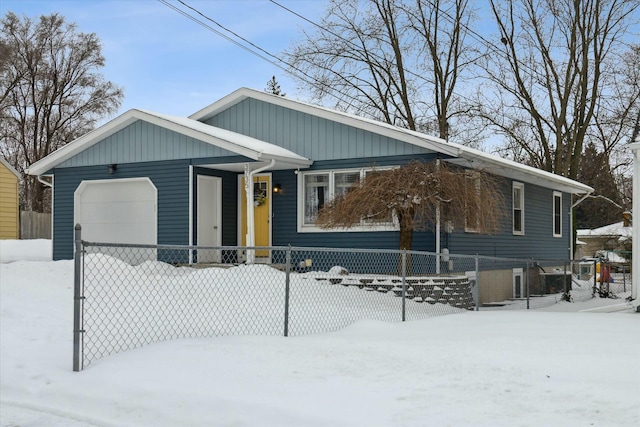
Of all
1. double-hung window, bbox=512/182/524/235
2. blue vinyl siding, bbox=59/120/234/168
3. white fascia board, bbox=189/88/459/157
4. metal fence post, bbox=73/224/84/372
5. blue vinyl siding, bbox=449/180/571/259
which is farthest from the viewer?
double-hung window, bbox=512/182/524/235

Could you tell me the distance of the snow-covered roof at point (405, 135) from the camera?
16.0 m

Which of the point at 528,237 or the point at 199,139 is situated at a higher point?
the point at 199,139

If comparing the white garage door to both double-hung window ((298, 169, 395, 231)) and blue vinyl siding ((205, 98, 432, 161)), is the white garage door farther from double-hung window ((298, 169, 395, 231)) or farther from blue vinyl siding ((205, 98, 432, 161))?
double-hung window ((298, 169, 395, 231))

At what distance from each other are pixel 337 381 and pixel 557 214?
20646 mm

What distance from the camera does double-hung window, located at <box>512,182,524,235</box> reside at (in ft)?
69.9

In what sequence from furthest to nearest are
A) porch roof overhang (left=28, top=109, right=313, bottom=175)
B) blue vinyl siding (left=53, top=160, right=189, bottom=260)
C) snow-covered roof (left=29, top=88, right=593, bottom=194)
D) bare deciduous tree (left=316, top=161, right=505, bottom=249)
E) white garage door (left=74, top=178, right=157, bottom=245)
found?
white garage door (left=74, top=178, right=157, bottom=245) → blue vinyl siding (left=53, top=160, right=189, bottom=260) → porch roof overhang (left=28, top=109, right=313, bottom=175) → snow-covered roof (left=29, top=88, right=593, bottom=194) → bare deciduous tree (left=316, top=161, right=505, bottom=249)

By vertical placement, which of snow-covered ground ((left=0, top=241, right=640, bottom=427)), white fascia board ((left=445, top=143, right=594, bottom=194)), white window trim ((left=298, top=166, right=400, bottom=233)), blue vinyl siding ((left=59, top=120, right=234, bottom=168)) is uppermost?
blue vinyl siding ((left=59, top=120, right=234, bottom=168))

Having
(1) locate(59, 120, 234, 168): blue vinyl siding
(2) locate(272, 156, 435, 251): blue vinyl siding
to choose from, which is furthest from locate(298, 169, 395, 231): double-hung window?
(1) locate(59, 120, 234, 168): blue vinyl siding

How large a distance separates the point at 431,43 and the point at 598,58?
6917 millimetres

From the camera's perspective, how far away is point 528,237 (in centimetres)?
2236

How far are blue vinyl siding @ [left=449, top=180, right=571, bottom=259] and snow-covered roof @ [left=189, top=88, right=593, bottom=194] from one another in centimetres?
76

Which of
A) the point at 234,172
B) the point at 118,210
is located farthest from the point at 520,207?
the point at 118,210

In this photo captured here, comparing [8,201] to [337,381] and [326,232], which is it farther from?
[337,381]

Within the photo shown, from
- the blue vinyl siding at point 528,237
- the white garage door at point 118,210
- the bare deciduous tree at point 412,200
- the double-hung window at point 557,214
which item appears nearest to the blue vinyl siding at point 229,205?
the white garage door at point 118,210
